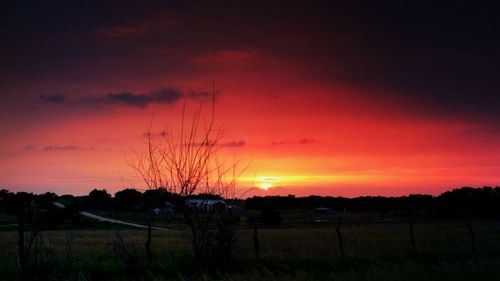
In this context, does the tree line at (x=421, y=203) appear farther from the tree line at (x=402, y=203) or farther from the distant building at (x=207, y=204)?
the distant building at (x=207, y=204)

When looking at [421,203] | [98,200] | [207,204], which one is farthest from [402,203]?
[207,204]

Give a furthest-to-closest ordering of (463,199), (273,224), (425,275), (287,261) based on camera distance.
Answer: (463,199) < (273,224) < (287,261) < (425,275)

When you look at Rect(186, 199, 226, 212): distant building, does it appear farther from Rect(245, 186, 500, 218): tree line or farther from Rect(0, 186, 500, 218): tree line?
Rect(245, 186, 500, 218): tree line

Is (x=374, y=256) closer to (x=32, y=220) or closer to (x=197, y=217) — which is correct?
(x=197, y=217)

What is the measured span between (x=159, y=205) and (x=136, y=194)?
41.7 inches

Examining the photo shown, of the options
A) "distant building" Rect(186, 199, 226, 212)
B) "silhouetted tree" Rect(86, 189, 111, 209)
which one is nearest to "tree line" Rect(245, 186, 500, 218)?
"silhouetted tree" Rect(86, 189, 111, 209)

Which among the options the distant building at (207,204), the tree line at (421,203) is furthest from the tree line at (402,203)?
the distant building at (207,204)

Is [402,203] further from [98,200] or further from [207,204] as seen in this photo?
[207,204]

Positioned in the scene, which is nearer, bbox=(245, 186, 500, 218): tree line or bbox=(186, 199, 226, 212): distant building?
bbox=(186, 199, 226, 212): distant building

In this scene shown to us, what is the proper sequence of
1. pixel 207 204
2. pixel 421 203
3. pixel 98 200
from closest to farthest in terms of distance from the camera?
pixel 207 204, pixel 98 200, pixel 421 203

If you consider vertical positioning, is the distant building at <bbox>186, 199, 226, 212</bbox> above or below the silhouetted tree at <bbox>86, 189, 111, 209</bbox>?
below

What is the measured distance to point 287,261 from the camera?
21.1 metres

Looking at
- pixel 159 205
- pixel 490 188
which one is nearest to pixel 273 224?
pixel 159 205

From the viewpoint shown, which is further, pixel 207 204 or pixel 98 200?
pixel 98 200
